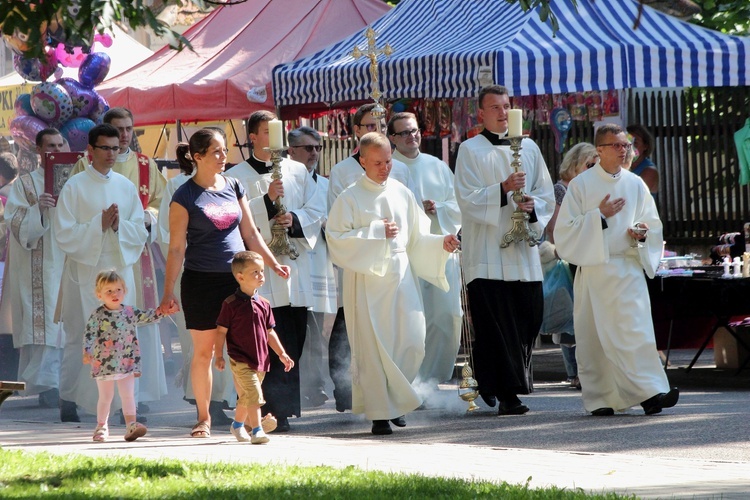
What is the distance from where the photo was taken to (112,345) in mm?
9570

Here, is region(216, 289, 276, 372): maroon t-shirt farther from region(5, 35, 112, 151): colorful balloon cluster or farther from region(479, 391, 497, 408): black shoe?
region(5, 35, 112, 151): colorful balloon cluster

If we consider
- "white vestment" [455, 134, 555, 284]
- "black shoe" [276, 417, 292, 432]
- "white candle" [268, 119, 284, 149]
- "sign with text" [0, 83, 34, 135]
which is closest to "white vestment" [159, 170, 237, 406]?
"black shoe" [276, 417, 292, 432]

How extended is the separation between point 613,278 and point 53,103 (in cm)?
600

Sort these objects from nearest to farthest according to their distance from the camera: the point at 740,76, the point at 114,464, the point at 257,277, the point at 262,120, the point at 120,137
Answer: the point at 114,464, the point at 257,277, the point at 262,120, the point at 120,137, the point at 740,76

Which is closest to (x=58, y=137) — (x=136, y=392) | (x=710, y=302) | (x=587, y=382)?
(x=136, y=392)

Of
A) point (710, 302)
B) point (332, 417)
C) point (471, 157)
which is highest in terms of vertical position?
point (471, 157)

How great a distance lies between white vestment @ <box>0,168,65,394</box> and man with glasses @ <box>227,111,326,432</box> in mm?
2530

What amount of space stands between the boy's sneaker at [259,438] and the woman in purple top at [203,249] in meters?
0.49

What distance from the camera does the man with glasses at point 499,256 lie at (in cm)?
1055

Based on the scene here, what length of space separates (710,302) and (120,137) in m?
5.10

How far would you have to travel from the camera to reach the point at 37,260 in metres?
12.7

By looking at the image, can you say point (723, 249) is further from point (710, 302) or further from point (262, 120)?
point (262, 120)

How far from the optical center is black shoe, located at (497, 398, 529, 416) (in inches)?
410

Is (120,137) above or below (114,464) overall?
above
